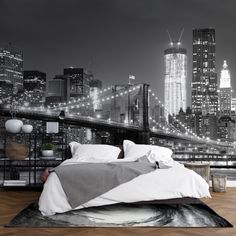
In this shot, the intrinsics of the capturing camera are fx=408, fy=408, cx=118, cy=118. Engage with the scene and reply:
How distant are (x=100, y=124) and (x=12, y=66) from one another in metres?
2.92

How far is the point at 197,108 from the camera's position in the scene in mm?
7543

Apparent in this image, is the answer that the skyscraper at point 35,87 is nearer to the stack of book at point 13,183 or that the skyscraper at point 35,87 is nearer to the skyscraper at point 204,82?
the stack of book at point 13,183

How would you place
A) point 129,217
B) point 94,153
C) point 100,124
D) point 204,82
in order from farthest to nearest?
point 100,124 < point 204,82 < point 94,153 < point 129,217

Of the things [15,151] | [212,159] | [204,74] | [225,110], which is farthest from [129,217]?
[225,110]

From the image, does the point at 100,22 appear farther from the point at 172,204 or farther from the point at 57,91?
the point at 172,204

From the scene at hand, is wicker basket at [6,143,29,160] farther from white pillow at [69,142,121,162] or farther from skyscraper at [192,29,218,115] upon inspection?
skyscraper at [192,29,218,115]

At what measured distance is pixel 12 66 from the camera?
22.7ft

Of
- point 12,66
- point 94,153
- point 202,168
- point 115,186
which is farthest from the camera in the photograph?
point 12,66

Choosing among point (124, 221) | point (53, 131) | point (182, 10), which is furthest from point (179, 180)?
point (182, 10)

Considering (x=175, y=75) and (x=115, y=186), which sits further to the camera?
(x=175, y=75)

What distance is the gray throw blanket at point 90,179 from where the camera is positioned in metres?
3.40

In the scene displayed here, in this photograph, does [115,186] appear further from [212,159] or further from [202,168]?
[212,159]

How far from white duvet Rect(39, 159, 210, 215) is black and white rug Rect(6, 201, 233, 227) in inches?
3.7

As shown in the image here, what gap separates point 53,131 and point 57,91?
2.50 meters
